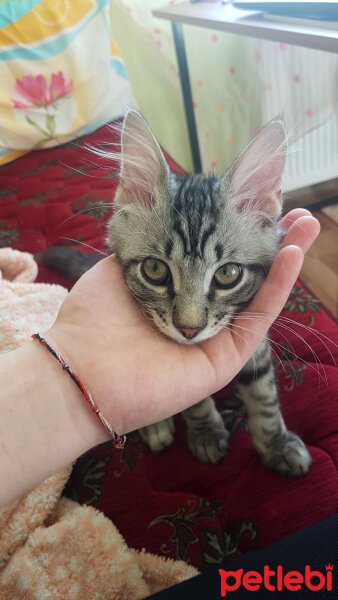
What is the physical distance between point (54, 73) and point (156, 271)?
1614 millimetres

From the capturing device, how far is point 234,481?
749 mm

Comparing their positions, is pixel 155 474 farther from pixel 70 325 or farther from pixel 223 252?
pixel 223 252

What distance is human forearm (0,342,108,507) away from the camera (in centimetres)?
57

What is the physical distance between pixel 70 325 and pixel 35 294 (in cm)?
40

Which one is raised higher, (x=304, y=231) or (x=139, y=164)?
(x=139, y=164)

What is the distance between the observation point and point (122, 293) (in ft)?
2.48

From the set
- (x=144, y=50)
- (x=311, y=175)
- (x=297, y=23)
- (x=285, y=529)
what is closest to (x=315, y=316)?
(x=285, y=529)

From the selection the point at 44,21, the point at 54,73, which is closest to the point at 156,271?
the point at 54,73

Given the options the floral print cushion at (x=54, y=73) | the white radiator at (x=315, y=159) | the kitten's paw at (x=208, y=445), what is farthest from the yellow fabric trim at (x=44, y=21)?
the kitten's paw at (x=208, y=445)

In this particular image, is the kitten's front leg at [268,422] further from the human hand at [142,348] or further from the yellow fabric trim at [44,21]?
the yellow fabric trim at [44,21]

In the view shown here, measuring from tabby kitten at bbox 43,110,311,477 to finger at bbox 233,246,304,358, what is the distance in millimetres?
27

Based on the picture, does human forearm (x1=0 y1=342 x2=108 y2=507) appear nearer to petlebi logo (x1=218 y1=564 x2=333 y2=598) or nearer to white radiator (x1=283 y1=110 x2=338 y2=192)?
petlebi logo (x1=218 y1=564 x2=333 y2=598)

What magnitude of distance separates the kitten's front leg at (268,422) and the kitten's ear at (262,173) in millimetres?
286

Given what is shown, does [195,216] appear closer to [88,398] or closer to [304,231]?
[304,231]
